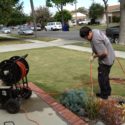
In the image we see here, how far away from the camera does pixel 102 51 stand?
689cm

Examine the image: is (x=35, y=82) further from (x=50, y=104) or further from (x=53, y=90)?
(x=50, y=104)

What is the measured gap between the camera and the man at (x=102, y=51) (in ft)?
22.6

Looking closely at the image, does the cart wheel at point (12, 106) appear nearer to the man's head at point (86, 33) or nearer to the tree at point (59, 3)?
the man's head at point (86, 33)

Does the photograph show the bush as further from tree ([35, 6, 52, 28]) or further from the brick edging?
tree ([35, 6, 52, 28])

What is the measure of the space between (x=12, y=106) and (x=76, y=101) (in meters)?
1.20

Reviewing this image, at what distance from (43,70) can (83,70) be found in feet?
4.62

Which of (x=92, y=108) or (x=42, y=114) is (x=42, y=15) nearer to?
(x=42, y=114)

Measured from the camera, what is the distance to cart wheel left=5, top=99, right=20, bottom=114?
21.0 feet

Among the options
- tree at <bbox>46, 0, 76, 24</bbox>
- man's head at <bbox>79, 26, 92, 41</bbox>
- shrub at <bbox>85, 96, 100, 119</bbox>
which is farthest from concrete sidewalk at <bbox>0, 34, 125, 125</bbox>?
tree at <bbox>46, 0, 76, 24</bbox>

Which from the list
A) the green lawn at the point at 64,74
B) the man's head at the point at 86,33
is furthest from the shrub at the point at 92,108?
the green lawn at the point at 64,74

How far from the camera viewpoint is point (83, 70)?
1130 cm

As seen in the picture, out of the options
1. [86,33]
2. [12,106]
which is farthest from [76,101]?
[86,33]

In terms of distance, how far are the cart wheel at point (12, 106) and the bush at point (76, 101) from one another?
2.93ft

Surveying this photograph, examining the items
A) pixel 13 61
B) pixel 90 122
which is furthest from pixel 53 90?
pixel 90 122
